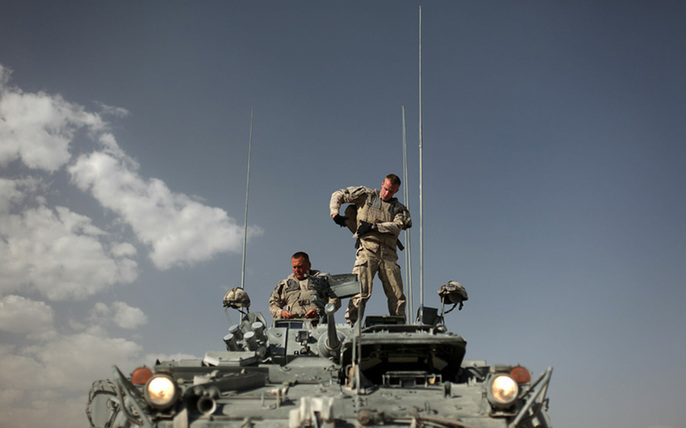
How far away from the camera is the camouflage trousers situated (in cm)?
1442

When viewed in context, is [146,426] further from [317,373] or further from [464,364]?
[464,364]

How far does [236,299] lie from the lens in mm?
14500

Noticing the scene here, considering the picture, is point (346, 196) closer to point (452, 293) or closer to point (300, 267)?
point (300, 267)

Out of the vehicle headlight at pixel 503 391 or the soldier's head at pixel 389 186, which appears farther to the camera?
the soldier's head at pixel 389 186

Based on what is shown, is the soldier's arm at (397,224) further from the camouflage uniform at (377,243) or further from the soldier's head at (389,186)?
the soldier's head at (389,186)

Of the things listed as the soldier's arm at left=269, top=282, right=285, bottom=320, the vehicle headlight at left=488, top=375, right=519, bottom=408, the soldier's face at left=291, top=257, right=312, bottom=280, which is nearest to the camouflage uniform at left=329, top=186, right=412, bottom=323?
the soldier's face at left=291, top=257, right=312, bottom=280

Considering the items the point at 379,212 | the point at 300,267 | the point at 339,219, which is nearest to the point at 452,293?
the point at 379,212

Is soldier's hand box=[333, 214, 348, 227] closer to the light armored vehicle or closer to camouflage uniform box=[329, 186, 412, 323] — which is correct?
camouflage uniform box=[329, 186, 412, 323]

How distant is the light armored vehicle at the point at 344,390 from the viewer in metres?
7.29

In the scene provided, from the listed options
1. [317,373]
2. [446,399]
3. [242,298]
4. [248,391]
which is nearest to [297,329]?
[242,298]

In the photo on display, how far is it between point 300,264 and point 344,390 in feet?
24.4

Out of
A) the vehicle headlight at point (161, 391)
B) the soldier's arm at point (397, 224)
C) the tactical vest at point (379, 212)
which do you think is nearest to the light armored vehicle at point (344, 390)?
the vehicle headlight at point (161, 391)

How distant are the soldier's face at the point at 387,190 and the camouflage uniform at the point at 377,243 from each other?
11 cm

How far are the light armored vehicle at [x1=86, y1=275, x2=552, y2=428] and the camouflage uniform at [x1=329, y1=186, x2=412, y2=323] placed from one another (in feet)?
10.8
